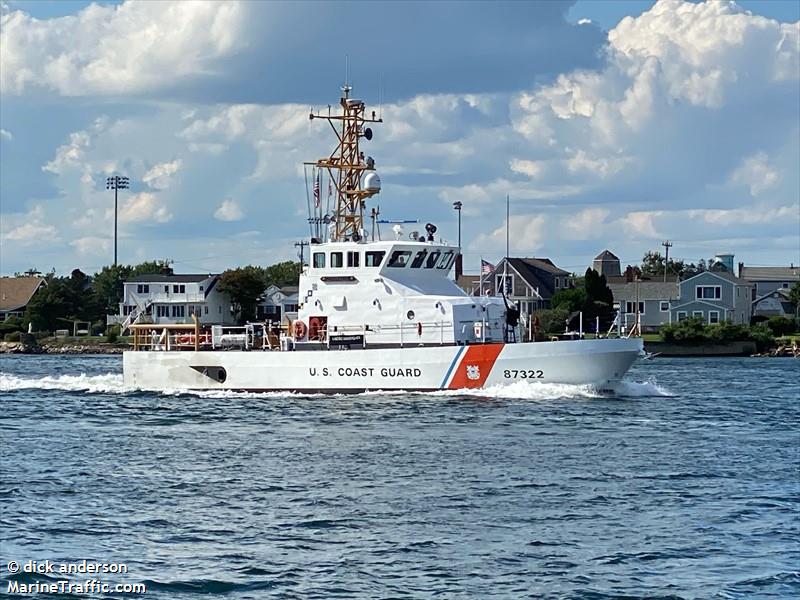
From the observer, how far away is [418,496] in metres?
23.2

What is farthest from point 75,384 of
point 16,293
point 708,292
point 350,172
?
point 16,293

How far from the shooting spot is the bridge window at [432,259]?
4328 centimetres

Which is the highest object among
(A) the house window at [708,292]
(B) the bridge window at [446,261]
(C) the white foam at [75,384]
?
(A) the house window at [708,292]

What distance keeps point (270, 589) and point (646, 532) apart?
6.47m

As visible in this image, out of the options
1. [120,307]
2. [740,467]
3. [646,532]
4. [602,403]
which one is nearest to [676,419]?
[602,403]

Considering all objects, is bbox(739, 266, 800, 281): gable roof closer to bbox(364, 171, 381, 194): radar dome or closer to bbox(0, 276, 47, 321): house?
bbox(0, 276, 47, 321): house

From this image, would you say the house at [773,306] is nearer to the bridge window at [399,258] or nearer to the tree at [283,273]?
the tree at [283,273]

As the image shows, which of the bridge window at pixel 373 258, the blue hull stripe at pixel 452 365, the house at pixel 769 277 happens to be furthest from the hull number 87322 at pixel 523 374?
the house at pixel 769 277

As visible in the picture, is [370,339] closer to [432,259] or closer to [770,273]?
[432,259]

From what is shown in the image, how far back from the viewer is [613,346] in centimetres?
3984

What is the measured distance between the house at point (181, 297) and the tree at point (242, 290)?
0.97 meters

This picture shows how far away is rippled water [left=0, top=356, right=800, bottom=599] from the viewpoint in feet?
58.3

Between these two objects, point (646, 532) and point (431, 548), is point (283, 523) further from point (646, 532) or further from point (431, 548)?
point (646, 532)

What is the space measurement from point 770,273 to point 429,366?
9410 centimetres
